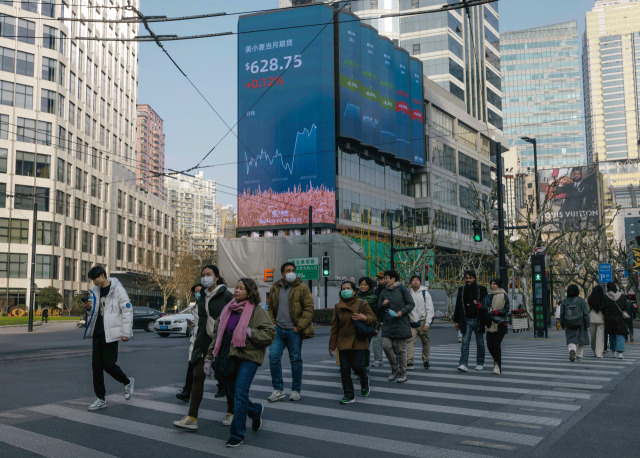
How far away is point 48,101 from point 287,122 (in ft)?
83.9

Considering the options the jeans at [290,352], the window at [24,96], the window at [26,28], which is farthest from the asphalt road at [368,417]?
the window at [26,28]

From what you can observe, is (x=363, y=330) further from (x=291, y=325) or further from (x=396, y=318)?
(x=396, y=318)

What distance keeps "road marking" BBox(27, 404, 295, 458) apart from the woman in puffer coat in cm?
1150

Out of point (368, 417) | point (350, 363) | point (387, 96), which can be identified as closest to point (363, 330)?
point (350, 363)

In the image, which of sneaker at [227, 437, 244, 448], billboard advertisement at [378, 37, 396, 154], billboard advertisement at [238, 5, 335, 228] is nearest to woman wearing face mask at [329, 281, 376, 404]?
sneaker at [227, 437, 244, 448]

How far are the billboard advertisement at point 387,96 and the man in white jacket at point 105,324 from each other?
167 feet

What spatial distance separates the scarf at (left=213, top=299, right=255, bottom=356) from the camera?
6211mm

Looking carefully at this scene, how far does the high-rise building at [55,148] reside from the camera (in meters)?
59.8

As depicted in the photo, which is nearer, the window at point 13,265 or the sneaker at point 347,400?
the sneaker at point 347,400

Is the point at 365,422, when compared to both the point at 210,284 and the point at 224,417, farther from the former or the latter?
the point at 210,284

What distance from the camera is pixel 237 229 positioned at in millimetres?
55688

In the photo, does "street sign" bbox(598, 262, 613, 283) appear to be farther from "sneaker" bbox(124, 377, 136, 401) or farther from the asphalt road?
"sneaker" bbox(124, 377, 136, 401)

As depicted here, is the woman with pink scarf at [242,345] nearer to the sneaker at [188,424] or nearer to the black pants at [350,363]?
the sneaker at [188,424]

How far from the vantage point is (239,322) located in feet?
20.7
